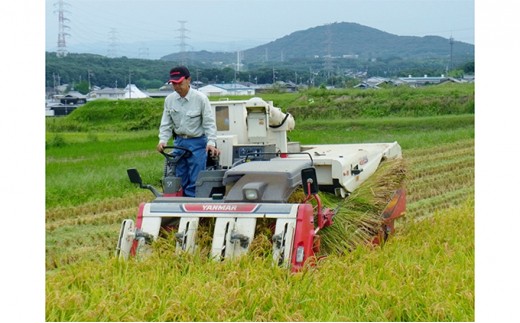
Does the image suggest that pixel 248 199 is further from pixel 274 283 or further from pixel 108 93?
pixel 108 93

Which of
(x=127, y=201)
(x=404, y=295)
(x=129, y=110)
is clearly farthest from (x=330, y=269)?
(x=129, y=110)

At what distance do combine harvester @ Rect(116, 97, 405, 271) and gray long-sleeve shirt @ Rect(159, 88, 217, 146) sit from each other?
0.22 meters

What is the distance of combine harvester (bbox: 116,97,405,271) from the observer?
6.31m

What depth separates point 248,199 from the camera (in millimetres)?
6594

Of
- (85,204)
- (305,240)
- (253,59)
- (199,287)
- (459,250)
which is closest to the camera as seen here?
(199,287)

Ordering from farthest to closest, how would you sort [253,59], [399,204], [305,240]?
[253,59]
[399,204]
[305,240]

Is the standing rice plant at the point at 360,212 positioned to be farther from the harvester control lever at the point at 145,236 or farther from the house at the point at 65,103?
the house at the point at 65,103

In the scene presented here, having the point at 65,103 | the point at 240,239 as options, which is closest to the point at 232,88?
the point at 65,103

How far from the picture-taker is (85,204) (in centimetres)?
1193

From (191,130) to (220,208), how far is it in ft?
4.03

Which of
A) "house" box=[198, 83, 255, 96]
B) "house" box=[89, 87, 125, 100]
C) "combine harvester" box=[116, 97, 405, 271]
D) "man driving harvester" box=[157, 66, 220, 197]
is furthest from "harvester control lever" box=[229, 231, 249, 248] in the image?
"house" box=[89, 87, 125, 100]

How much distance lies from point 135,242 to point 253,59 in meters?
33.8

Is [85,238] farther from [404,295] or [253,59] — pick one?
[253,59]

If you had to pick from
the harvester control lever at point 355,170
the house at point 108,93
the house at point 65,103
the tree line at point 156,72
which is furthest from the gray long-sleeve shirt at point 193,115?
the house at point 108,93
